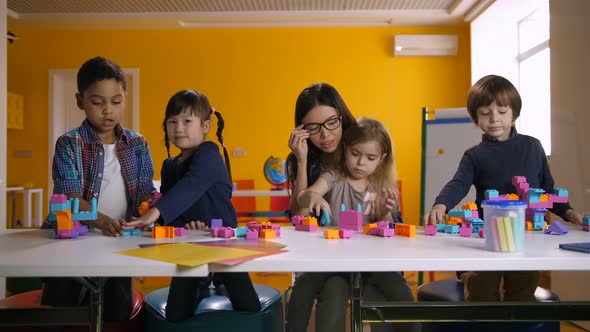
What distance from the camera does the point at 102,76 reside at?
1.72m

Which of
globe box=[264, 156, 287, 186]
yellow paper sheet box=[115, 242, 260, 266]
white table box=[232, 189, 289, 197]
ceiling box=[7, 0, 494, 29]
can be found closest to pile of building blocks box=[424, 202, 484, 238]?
yellow paper sheet box=[115, 242, 260, 266]

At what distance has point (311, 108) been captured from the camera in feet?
6.41

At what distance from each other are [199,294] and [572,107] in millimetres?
1974

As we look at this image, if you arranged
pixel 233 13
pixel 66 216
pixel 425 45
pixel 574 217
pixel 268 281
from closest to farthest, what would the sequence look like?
pixel 66 216, pixel 574 217, pixel 268 281, pixel 233 13, pixel 425 45

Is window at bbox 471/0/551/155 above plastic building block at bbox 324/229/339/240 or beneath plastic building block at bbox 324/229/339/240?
above

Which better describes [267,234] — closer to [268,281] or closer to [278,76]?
[268,281]

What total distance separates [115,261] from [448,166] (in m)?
2.88

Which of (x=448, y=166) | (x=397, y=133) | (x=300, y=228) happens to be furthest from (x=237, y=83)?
(x=300, y=228)

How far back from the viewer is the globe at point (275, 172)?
4.63 meters

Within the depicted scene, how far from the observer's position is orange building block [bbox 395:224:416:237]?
1407mm

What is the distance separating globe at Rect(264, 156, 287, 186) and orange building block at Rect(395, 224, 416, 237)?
3.18m

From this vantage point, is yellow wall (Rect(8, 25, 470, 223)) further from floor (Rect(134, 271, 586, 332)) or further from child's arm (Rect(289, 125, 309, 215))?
child's arm (Rect(289, 125, 309, 215))

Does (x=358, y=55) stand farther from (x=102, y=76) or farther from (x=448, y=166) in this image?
(x=102, y=76)

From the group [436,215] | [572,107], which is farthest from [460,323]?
[572,107]
